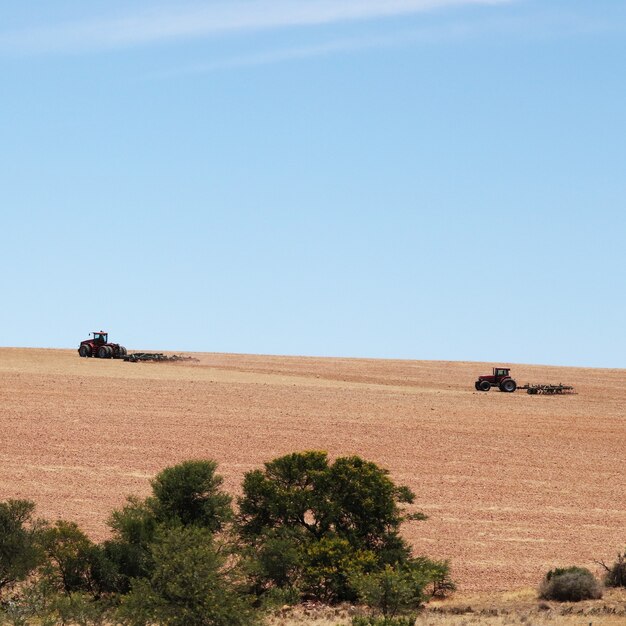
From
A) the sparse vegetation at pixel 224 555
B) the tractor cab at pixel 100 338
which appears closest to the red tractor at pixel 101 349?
the tractor cab at pixel 100 338

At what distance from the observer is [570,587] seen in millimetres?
36594

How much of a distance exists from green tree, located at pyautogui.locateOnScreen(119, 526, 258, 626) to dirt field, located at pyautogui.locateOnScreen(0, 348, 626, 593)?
11078 millimetres

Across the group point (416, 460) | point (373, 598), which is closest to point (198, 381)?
point (416, 460)

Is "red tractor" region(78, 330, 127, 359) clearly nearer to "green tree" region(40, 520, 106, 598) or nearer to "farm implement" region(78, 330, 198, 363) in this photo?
"farm implement" region(78, 330, 198, 363)

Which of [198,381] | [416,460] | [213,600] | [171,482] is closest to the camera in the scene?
[213,600]

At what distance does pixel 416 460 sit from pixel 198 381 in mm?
28844

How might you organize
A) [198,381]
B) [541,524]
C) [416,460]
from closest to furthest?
[541,524] → [416,460] → [198,381]

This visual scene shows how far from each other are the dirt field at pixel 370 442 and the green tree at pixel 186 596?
11.1 metres

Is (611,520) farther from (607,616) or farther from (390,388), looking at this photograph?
(390,388)

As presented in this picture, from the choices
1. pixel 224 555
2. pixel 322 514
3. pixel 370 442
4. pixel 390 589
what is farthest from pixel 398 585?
pixel 370 442

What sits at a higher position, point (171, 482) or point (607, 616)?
point (171, 482)

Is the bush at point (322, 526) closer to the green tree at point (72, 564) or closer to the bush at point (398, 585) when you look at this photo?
the bush at point (398, 585)

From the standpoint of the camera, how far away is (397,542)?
38406 mm

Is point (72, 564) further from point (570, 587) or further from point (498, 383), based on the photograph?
point (498, 383)
